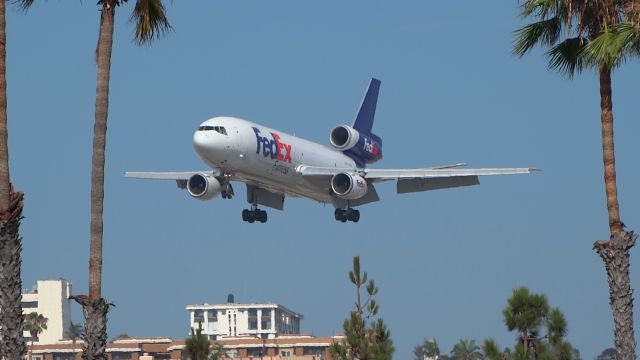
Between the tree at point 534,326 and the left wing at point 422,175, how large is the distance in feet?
107

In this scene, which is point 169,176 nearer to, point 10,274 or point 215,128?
A: point 215,128

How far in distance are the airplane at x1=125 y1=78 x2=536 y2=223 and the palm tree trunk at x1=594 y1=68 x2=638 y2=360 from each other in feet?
108

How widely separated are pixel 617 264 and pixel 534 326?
3.14m

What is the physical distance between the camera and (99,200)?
2764 centimetres

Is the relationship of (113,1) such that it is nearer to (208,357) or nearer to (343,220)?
(208,357)

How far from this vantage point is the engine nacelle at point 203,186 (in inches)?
2594

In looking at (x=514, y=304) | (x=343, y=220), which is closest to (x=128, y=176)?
(x=343, y=220)

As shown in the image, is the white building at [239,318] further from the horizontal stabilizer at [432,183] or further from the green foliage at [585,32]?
the green foliage at [585,32]

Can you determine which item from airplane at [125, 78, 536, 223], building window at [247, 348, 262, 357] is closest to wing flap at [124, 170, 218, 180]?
airplane at [125, 78, 536, 223]

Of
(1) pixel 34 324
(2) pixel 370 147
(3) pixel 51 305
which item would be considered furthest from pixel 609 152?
(3) pixel 51 305

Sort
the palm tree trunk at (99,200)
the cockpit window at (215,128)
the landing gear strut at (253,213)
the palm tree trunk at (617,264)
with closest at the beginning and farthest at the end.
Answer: the palm tree trunk at (99,200) → the palm tree trunk at (617,264) → the cockpit window at (215,128) → the landing gear strut at (253,213)

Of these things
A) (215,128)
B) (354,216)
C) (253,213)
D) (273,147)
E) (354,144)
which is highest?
(354,144)

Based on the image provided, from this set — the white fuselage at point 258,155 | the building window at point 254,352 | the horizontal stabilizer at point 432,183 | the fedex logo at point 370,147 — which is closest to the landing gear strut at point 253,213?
the white fuselage at point 258,155

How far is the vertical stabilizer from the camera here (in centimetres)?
8200
